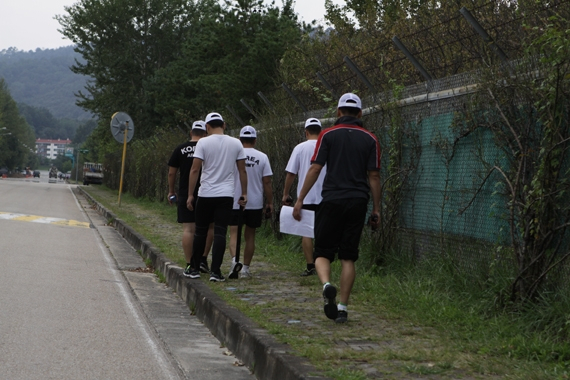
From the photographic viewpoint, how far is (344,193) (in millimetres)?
6527

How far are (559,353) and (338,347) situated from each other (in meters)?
1.38

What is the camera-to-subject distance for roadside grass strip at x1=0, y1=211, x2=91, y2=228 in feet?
61.3

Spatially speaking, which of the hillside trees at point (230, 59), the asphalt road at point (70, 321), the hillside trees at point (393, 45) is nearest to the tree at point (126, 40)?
the hillside trees at point (230, 59)

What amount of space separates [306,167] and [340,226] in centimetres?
257

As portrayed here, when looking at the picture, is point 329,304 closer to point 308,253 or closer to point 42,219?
point 308,253

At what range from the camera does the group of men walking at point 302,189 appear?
6.58 meters

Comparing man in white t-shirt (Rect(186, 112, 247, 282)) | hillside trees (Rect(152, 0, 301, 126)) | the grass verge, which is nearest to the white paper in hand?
the grass verge

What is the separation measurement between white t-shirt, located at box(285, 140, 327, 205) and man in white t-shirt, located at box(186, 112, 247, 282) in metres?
0.57

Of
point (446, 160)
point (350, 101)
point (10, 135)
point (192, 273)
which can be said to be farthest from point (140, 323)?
point (10, 135)

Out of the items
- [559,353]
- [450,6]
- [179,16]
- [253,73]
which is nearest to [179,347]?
[559,353]

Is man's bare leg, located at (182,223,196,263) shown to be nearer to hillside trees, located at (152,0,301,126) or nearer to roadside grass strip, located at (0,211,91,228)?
roadside grass strip, located at (0,211,91,228)

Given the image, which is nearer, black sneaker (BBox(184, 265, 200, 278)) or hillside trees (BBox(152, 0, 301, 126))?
black sneaker (BBox(184, 265, 200, 278))

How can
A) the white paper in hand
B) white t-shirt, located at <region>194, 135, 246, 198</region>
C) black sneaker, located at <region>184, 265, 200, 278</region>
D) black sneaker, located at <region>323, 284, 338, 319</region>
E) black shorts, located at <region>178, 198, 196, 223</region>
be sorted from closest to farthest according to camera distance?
black sneaker, located at <region>323, 284, 338, 319</region>
the white paper in hand
white t-shirt, located at <region>194, 135, 246, 198</region>
black sneaker, located at <region>184, 265, 200, 278</region>
black shorts, located at <region>178, 198, 196, 223</region>

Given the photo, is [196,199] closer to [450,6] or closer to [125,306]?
[125,306]
